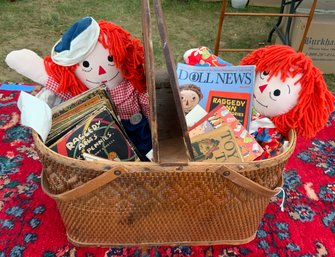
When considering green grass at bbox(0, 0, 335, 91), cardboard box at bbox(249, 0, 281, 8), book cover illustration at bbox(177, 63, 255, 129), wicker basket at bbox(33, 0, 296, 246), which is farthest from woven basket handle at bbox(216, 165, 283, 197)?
cardboard box at bbox(249, 0, 281, 8)

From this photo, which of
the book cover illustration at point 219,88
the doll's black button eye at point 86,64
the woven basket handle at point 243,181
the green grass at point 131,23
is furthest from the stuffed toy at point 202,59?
the green grass at point 131,23

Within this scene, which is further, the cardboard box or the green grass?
the cardboard box

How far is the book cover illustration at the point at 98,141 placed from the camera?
2.43ft

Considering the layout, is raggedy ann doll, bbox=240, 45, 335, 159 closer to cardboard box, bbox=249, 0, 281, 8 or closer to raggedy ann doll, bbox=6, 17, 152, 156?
raggedy ann doll, bbox=6, 17, 152, 156

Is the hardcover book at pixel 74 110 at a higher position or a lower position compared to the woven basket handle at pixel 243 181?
higher

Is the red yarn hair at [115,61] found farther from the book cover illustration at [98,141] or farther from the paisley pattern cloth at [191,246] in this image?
the paisley pattern cloth at [191,246]

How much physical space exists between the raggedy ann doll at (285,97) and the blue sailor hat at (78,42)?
0.41 m

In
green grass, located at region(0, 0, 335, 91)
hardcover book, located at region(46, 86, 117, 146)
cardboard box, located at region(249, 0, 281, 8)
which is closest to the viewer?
hardcover book, located at region(46, 86, 117, 146)

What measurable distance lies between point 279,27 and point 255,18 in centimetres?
33

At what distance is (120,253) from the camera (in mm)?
899

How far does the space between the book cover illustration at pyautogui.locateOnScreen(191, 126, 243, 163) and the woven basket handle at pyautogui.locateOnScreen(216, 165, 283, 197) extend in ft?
0.17

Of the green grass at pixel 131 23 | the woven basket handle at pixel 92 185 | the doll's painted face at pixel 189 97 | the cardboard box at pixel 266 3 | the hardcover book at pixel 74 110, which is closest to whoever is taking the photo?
the woven basket handle at pixel 92 185

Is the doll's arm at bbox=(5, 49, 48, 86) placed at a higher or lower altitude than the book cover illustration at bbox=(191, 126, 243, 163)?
higher

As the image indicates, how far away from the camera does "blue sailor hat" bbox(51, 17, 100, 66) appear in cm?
87
